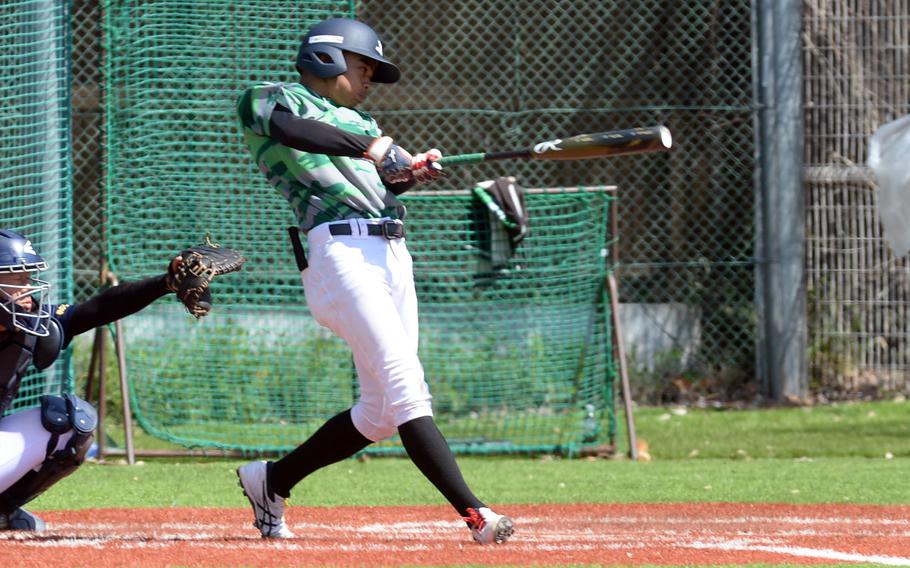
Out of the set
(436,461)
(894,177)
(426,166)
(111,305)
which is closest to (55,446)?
(111,305)

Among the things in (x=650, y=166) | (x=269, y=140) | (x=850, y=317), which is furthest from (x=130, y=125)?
(x=850, y=317)

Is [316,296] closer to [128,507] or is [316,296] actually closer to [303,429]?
[128,507]

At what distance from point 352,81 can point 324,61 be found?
0.13 m

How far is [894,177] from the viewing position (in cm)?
876

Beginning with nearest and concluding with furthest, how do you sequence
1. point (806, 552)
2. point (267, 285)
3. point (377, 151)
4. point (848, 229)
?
point (806, 552)
point (377, 151)
point (267, 285)
point (848, 229)

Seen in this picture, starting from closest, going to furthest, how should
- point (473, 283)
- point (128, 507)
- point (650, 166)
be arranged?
point (128, 507)
point (473, 283)
point (650, 166)

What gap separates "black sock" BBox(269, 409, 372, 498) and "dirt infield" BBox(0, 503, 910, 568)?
0.21 metres

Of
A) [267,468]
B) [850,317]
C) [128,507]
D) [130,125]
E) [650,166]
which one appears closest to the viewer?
[267,468]

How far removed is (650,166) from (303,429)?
436 cm

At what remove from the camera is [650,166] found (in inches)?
446

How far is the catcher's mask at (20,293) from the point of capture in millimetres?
4492

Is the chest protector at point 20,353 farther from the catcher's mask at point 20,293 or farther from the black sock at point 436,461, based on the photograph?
the black sock at point 436,461

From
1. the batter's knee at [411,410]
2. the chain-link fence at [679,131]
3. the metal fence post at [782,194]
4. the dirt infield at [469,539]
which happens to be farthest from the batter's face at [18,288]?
the metal fence post at [782,194]

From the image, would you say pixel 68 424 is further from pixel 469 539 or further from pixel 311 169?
pixel 469 539
